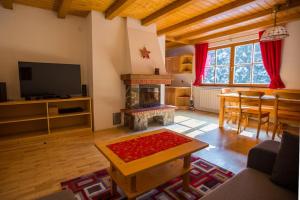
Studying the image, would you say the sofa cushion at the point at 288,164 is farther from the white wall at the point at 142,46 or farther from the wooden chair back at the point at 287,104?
the white wall at the point at 142,46

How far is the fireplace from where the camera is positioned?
148 inches

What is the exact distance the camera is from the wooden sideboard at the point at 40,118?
9.94ft

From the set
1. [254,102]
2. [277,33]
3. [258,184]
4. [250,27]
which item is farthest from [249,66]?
[258,184]

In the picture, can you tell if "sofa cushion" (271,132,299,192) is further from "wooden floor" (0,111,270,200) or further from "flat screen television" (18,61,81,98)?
"flat screen television" (18,61,81,98)

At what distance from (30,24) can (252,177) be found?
4.08 meters

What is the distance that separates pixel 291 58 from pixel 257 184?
3851mm

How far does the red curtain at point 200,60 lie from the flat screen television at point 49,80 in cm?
387

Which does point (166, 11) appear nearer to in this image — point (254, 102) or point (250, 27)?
point (250, 27)

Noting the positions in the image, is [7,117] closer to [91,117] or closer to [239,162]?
[91,117]

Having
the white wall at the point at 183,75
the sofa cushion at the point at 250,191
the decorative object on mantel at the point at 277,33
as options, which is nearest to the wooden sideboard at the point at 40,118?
the sofa cushion at the point at 250,191

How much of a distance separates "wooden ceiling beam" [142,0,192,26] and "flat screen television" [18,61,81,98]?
5.86 ft

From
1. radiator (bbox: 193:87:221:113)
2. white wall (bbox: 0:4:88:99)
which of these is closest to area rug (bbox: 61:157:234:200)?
white wall (bbox: 0:4:88:99)

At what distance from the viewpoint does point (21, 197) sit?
63.7 inches

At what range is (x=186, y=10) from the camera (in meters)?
3.26
